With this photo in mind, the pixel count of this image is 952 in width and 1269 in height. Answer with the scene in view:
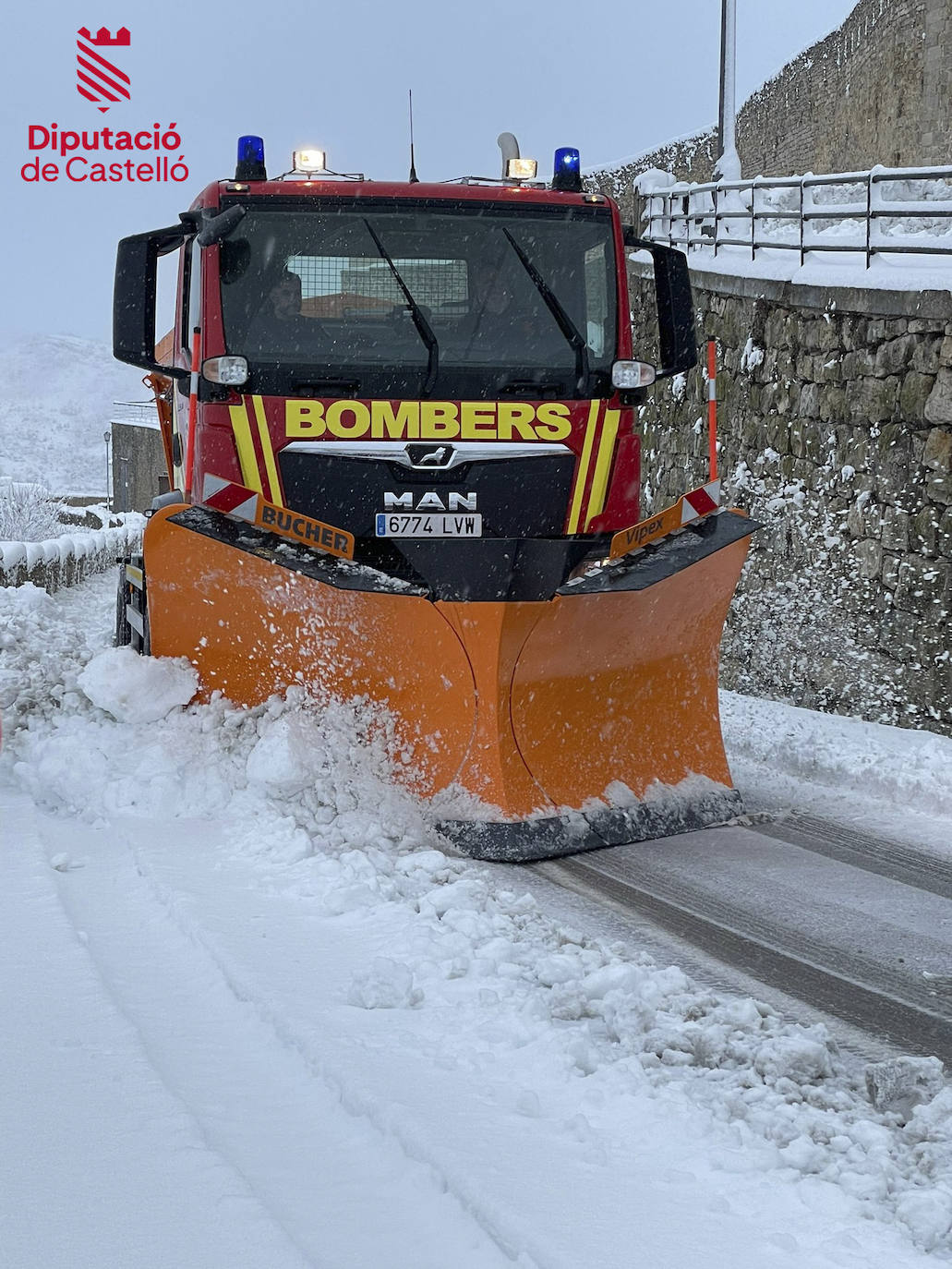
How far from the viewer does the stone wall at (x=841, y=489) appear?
27.9ft

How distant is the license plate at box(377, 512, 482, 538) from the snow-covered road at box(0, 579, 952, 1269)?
3.65 feet

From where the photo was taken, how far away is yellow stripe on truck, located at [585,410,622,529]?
5.57 meters

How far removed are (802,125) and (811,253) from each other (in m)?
23.1

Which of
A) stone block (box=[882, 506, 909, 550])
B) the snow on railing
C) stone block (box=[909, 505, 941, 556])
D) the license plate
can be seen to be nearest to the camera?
the license plate

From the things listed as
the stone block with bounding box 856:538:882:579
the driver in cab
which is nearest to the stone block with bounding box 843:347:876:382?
the stone block with bounding box 856:538:882:579

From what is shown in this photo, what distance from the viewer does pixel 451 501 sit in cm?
Answer: 534

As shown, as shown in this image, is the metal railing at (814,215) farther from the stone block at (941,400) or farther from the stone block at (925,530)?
the stone block at (925,530)

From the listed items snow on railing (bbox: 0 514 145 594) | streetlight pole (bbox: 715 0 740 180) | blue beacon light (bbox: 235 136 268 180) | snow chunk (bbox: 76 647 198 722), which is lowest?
snow on railing (bbox: 0 514 145 594)

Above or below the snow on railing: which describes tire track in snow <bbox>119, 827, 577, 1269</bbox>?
above

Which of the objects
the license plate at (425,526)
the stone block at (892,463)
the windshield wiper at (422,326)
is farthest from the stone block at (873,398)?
the license plate at (425,526)

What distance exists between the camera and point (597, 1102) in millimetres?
2672

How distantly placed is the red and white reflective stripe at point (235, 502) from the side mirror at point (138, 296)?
2.60 feet

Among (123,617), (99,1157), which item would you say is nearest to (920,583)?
(123,617)

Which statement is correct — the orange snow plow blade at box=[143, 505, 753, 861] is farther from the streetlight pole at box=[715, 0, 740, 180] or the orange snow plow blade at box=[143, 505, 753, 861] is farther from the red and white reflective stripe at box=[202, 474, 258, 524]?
the streetlight pole at box=[715, 0, 740, 180]
